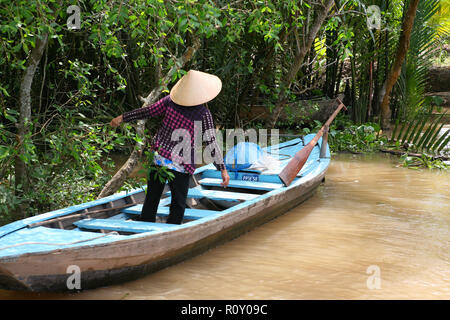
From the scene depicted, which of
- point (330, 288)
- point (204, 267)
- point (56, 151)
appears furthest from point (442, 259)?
point (56, 151)

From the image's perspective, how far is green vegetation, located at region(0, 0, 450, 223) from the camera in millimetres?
3625

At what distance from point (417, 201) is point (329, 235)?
162 centimetres

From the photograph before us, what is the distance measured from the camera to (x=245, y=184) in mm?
4973

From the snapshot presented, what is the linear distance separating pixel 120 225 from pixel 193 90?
41.5 inches

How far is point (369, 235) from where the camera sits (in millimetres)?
4422

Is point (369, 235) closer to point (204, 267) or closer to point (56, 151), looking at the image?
point (204, 267)

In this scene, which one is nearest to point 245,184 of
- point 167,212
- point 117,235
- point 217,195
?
point 217,195

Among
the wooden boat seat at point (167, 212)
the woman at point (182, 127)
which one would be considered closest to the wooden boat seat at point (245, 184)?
the wooden boat seat at point (167, 212)

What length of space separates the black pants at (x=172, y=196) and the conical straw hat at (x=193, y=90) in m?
0.51

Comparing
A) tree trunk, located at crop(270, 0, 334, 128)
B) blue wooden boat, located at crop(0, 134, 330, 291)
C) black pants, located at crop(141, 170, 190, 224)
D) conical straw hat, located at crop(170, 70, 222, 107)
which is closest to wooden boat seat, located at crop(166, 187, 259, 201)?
blue wooden boat, located at crop(0, 134, 330, 291)

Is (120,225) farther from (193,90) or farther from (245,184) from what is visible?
(245,184)

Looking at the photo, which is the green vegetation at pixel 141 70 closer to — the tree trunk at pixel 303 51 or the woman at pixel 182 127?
the tree trunk at pixel 303 51

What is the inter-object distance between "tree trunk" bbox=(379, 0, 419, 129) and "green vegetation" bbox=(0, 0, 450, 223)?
30 cm

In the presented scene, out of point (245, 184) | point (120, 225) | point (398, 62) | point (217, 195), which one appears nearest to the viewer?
point (120, 225)
